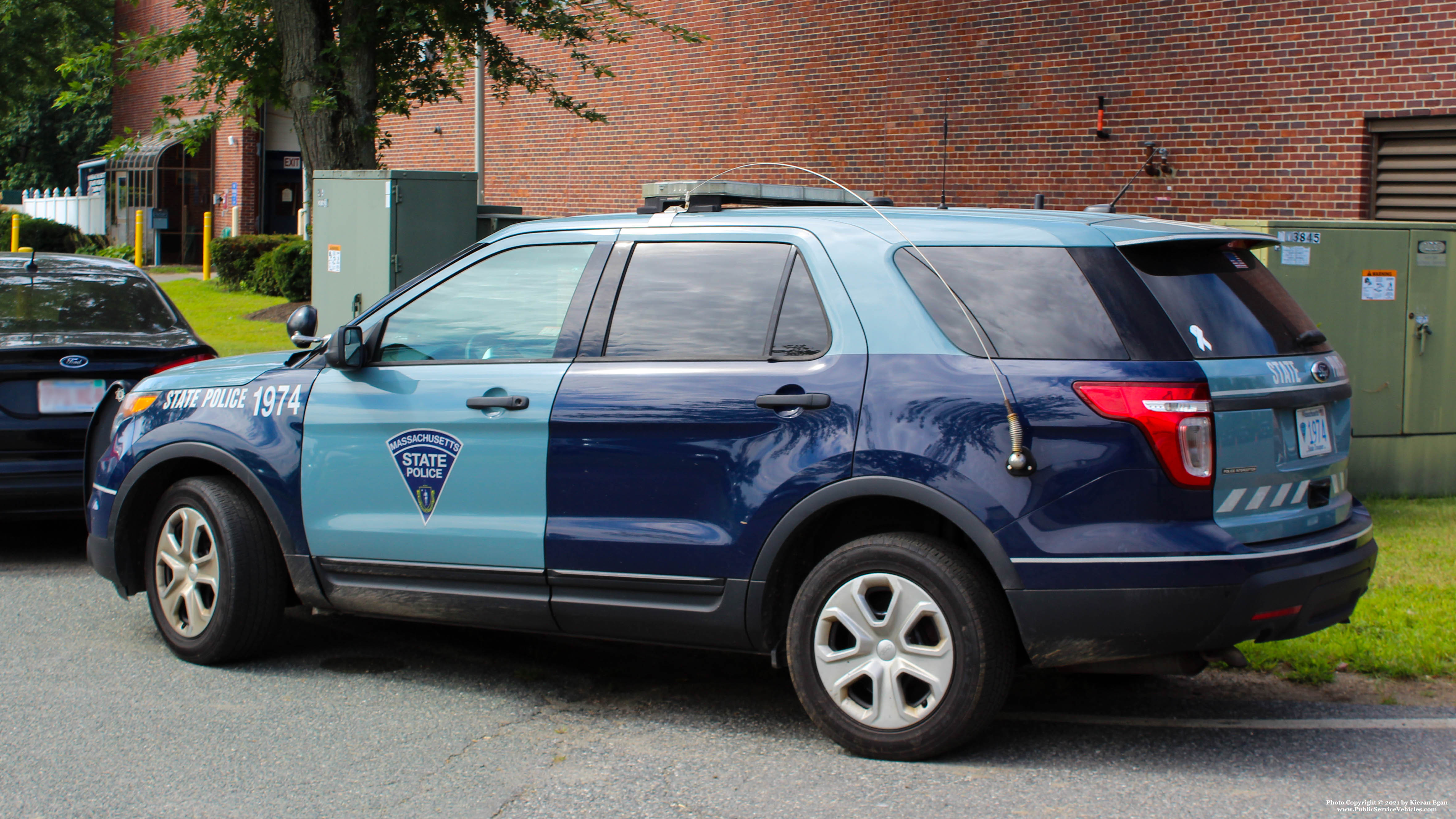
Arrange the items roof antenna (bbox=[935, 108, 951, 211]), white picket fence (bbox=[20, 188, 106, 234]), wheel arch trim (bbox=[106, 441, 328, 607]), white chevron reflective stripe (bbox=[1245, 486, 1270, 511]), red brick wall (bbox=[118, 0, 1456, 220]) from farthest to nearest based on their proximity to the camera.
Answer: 1. white picket fence (bbox=[20, 188, 106, 234])
2. roof antenna (bbox=[935, 108, 951, 211])
3. red brick wall (bbox=[118, 0, 1456, 220])
4. wheel arch trim (bbox=[106, 441, 328, 607])
5. white chevron reflective stripe (bbox=[1245, 486, 1270, 511])

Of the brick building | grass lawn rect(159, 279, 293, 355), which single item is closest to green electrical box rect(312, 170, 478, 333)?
grass lawn rect(159, 279, 293, 355)

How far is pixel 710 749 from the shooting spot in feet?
14.7

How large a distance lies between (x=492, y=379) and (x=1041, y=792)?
2.36 meters

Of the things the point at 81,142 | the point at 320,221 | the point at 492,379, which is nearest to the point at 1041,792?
the point at 492,379

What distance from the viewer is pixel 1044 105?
1426 cm

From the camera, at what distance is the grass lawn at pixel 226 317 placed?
16484 millimetres

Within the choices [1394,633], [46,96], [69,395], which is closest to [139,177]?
[46,96]

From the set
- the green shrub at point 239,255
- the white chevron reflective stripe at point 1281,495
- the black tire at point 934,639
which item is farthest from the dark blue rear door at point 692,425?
the green shrub at point 239,255

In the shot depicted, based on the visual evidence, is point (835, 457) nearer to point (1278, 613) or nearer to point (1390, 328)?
point (1278, 613)

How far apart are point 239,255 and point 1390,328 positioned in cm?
2189

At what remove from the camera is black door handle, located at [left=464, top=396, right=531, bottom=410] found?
479 cm

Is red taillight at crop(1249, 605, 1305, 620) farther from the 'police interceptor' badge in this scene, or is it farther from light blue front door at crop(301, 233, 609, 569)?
the 'police interceptor' badge

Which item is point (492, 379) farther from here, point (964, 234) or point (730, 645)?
point (964, 234)

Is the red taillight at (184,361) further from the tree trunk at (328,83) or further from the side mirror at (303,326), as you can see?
the tree trunk at (328,83)
